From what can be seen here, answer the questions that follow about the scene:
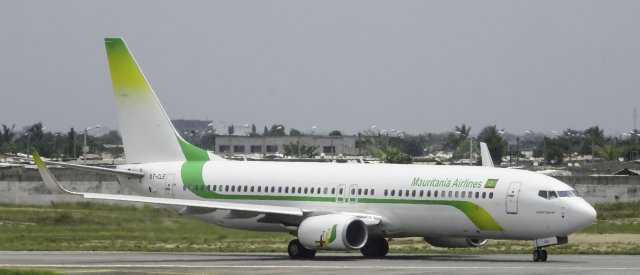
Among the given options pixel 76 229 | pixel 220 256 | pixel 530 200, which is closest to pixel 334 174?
pixel 220 256

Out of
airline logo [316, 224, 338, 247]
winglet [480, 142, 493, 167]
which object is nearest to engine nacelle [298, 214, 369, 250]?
airline logo [316, 224, 338, 247]

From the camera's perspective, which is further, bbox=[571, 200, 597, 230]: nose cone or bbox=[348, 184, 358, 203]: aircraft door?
bbox=[348, 184, 358, 203]: aircraft door

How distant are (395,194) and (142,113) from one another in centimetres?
1211

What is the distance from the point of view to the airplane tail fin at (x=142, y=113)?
5106 centimetres

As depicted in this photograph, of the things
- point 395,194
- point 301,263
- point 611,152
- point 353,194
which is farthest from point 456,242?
point 611,152

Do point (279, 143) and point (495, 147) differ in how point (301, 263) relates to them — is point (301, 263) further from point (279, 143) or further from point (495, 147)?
point (279, 143)

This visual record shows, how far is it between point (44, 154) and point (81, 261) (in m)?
Result: 150

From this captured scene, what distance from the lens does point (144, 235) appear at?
5675 cm

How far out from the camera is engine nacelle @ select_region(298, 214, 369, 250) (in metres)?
43.3

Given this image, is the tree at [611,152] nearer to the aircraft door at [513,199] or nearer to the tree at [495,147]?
the tree at [495,147]

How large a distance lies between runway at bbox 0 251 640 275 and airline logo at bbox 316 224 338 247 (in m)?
0.65

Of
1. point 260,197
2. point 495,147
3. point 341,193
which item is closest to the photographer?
point 341,193

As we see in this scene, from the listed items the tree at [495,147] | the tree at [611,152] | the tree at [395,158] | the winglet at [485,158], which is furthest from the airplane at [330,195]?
the tree at [611,152]

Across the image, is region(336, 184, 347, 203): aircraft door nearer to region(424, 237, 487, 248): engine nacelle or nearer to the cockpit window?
region(424, 237, 487, 248): engine nacelle
